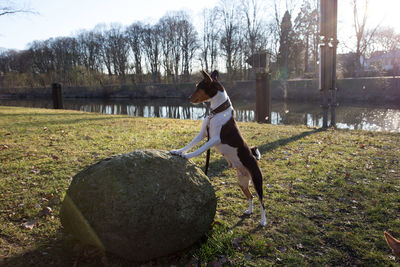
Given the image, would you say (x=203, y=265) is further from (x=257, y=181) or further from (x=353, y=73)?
(x=353, y=73)

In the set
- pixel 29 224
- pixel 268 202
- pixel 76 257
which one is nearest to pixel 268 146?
pixel 268 202

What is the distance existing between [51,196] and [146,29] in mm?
61017

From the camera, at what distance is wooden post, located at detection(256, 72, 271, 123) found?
45.9 ft

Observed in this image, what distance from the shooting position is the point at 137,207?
2.76 m

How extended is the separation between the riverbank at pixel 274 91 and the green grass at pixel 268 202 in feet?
28.2

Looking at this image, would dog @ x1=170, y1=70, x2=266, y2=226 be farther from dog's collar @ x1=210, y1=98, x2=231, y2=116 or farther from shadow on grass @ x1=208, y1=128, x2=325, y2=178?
shadow on grass @ x1=208, y1=128, x2=325, y2=178

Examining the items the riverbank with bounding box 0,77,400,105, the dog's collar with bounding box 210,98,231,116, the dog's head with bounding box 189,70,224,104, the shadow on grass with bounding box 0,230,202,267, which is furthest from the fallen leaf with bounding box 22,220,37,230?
the riverbank with bounding box 0,77,400,105

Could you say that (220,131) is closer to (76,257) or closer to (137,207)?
(137,207)

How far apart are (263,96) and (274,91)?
2172 cm

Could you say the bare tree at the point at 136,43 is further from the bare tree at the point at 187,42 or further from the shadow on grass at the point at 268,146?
the shadow on grass at the point at 268,146

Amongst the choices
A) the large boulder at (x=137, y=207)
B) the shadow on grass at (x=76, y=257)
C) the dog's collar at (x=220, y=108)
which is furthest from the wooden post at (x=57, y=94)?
the dog's collar at (x=220, y=108)

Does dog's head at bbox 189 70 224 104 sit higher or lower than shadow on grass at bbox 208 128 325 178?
higher

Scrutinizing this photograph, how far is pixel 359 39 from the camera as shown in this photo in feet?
103

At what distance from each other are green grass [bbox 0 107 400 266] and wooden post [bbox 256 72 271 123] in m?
5.72
